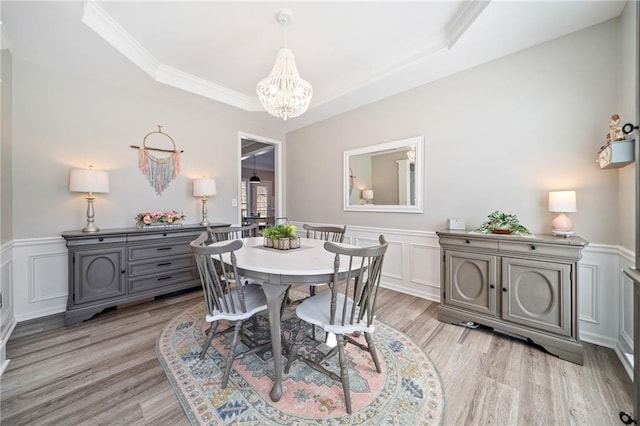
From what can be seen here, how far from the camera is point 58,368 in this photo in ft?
6.07

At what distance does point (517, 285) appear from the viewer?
7.06 ft

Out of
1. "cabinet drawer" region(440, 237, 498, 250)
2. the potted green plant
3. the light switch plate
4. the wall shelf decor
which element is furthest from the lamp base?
the wall shelf decor

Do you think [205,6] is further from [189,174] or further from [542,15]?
[542,15]

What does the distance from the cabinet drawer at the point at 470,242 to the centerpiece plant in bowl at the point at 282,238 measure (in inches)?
59.4

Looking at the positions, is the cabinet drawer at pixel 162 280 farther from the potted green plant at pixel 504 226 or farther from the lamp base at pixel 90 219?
the potted green plant at pixel 504 226

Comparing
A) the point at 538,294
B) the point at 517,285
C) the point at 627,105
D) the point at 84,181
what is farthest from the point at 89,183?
the point at 627,105

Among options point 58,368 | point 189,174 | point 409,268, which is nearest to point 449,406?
point 409,268

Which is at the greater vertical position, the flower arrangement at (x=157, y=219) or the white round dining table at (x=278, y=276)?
the flower arrangement at (x=157, y=219)

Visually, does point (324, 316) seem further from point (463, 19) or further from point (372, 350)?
point (463, 19)

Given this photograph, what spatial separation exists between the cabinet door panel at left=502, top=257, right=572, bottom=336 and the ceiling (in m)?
2.02

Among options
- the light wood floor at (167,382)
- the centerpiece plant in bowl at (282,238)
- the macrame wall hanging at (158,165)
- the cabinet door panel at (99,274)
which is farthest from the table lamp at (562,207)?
the macrame wall hanging at (158,165)

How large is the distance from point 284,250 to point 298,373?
36.1 inches

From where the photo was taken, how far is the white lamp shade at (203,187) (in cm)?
364

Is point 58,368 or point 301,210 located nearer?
point 58,368
